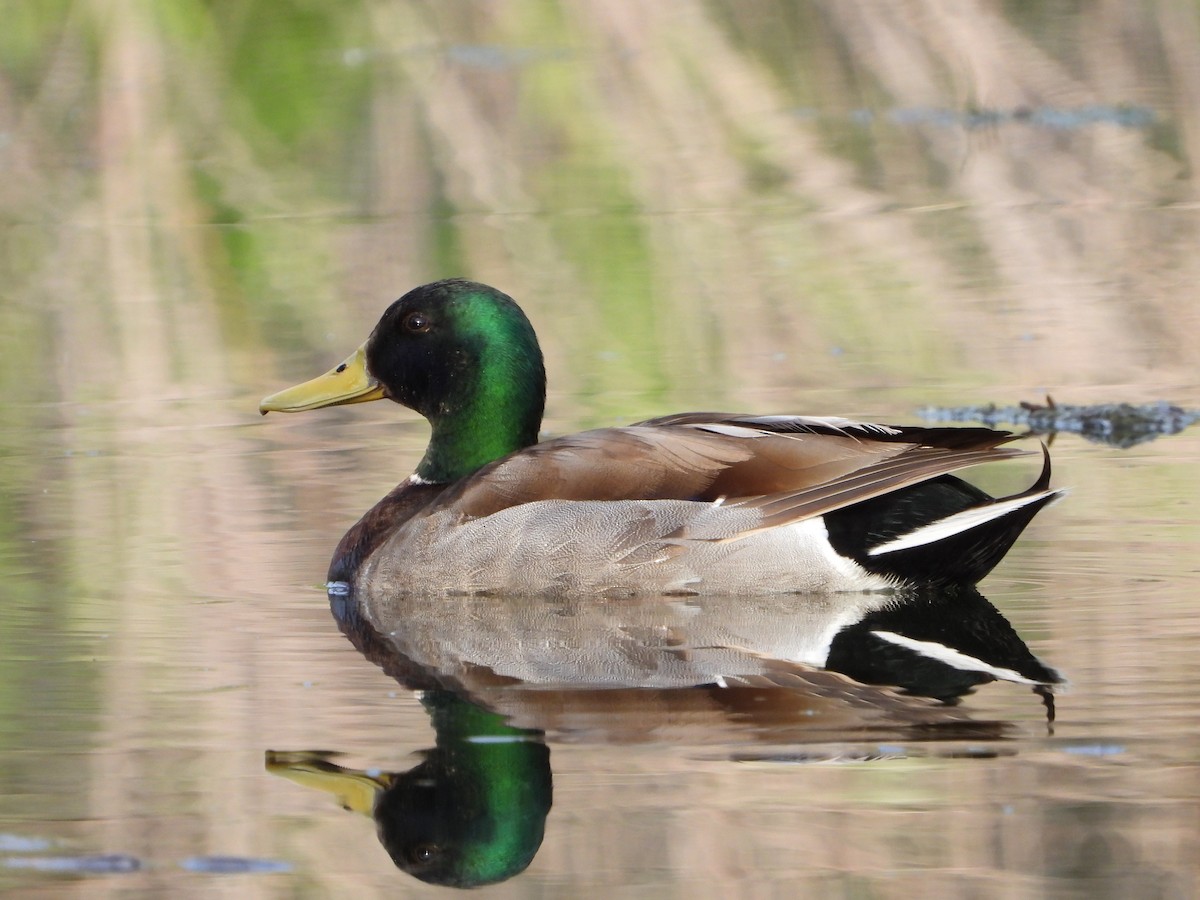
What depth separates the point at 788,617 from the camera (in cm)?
700

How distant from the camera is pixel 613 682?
6113 millimetres

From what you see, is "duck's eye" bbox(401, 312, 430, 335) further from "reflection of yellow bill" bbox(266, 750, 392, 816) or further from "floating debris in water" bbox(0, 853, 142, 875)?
"floating debris in water" bbox(0, 853, 142, 875)

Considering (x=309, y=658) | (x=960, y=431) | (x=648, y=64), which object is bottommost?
(x=309, y=658)

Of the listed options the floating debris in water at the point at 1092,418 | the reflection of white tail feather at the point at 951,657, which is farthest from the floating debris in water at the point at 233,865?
the floating debris in water at the point at 1092,418

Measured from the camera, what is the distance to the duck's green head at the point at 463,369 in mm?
8062

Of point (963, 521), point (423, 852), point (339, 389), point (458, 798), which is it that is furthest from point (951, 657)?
point (339, 389)

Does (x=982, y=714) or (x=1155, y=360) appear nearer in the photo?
(x=982, y=714)

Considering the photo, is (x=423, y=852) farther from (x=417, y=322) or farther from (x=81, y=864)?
(x=417, y=322)

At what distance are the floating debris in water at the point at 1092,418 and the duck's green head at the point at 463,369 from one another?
2346mm

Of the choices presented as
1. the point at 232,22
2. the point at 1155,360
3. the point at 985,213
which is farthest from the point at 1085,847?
the point at 232,22

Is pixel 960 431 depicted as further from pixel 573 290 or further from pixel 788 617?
pixel 573 290

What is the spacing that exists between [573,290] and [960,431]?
6.18m

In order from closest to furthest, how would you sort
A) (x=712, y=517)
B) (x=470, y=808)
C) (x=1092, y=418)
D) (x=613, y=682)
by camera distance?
(x=470, y=808), (x=613, y=682), (x=712, y=517), (x=1092, y=418)

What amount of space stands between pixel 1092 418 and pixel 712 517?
293 cm
